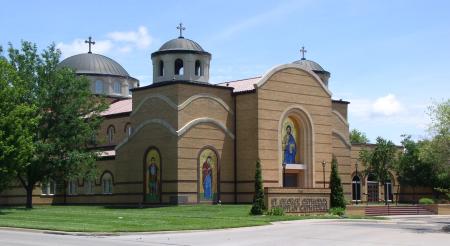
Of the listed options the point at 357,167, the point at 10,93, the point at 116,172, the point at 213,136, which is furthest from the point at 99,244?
the point at 357,167

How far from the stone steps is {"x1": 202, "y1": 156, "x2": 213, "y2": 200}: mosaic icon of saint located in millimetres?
11997

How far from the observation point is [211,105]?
54500 millimetres

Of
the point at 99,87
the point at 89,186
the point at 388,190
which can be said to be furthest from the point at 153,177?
the point at 388,190

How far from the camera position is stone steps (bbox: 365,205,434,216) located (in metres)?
50.9

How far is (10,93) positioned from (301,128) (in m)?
24.4

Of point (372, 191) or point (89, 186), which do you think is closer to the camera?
point (89, 186)

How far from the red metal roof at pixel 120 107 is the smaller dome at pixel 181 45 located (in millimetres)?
7732

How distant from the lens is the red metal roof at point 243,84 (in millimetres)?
56381

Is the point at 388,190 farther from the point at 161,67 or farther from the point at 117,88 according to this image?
the point at 117,88

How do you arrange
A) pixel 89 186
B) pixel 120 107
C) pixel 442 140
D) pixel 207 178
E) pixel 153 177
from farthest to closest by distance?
1. pixel 120 107
2. pixel 89 186
3. pixel 153 177
4. pixel 207 178
5. pixel 442 140

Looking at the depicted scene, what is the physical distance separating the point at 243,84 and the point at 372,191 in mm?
22126

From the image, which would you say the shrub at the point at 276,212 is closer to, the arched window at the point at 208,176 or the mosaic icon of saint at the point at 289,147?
the arched window at the point at 208,176

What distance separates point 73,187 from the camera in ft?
210

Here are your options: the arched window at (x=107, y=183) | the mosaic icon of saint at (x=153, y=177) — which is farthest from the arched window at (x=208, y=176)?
the arched window at (x=107, y=183)
